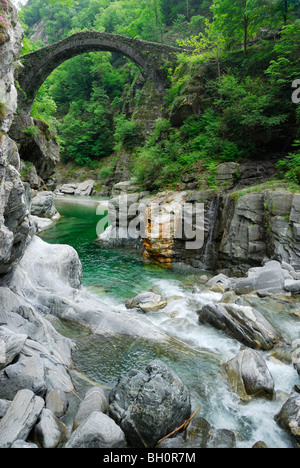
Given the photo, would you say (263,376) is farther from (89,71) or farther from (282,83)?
(89,71)

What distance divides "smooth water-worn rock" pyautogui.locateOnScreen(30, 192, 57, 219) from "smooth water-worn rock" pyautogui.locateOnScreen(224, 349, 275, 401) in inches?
751

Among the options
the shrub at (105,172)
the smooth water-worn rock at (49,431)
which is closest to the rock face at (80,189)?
the shrub at (105,172)

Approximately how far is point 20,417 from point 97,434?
103cm

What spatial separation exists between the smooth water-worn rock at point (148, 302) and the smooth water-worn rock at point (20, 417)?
4310mm

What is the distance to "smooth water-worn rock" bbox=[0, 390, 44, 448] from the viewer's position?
3.21 m

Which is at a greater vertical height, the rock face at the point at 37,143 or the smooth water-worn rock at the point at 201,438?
the rock face at the point at 37,143

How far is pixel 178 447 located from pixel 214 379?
1645mm

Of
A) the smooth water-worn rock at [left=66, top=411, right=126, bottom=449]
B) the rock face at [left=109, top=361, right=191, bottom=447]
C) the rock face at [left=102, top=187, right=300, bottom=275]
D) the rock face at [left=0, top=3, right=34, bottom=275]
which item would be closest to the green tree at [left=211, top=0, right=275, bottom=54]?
the rock face at [left=102, top=187, right=300, bottom=275]

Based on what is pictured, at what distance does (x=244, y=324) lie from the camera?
236 inches

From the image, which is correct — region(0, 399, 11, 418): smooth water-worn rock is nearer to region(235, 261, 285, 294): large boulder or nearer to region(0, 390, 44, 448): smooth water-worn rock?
region(0, 390, 44, 448): smooth water-worn rock

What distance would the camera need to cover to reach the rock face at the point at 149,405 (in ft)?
11.5

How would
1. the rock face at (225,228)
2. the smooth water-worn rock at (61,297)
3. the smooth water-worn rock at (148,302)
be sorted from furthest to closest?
the rock face at (225,228) < the smooth water-worn rock at (148,302) < the smooth water-worn rock at (61,297)

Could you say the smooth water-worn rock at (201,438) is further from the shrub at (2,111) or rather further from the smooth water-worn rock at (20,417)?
the shrub at (2,111)

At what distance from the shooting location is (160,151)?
15625mm
